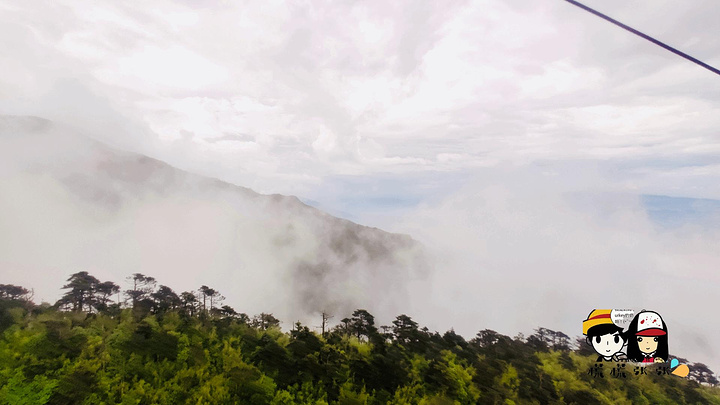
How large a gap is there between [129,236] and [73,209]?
17811mm

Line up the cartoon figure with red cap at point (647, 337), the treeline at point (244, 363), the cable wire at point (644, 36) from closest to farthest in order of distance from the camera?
the cable wire at point (644, 36), the treeline at point (244, 363), the cartoon figure with red cap at point (647, 337)

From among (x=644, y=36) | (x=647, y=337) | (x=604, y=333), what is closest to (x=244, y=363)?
(x=644, y=36)

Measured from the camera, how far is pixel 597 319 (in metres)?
12.9

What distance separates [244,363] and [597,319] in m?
13.1

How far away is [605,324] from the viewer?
1275cm

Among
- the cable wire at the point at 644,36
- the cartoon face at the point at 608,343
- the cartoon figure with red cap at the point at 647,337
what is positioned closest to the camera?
the cable wire at the point at 644,36

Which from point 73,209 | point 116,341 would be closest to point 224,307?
point 116,341

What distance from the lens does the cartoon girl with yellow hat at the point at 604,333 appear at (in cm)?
1265

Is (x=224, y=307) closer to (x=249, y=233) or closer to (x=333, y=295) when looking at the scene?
(x=249, y=233)

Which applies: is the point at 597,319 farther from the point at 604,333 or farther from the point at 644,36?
the point at 644,36

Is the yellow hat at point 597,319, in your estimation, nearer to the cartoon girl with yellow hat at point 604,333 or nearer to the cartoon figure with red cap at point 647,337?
the cartoon girl with yellow hat at point 604,333

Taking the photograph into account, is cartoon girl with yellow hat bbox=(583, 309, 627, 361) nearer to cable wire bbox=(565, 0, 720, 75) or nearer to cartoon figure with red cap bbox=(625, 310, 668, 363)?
cartoon figure with red cap bbox=(625, 310, 668, 363)

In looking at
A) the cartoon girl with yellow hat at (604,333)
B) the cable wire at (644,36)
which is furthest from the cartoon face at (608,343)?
the cable wire at (644,36)

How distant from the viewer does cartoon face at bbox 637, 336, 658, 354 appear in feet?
40.4
